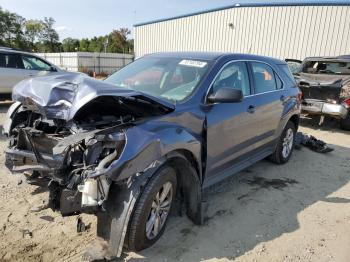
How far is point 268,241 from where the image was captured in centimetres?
359

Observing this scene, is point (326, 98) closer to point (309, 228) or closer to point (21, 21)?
point (309, 228)

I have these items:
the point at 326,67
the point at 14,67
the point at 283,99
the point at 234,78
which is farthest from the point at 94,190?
the point at 14,67

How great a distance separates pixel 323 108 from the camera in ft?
29.2

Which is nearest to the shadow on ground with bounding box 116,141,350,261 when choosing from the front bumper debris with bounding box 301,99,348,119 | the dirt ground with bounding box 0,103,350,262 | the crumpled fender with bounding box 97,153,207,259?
the dirt ground with bounding box 0,103,350,262

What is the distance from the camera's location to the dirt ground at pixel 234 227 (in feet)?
10.7

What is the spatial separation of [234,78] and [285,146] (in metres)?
2.29

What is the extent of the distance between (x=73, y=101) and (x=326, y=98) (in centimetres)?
769

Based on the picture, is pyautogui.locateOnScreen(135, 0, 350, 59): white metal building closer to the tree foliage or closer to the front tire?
the front tire

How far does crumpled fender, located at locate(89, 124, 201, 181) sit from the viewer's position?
8.84 feet

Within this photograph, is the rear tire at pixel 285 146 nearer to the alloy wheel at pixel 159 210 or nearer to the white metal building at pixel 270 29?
the alloy wheel at pixel 159 210

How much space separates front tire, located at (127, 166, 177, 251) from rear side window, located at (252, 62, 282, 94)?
2.21 m

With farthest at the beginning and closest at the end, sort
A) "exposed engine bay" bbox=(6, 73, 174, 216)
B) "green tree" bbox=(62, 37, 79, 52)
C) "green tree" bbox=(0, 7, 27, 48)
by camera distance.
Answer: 1. "green tree" bbox=(62, 37, 79, 52)
2. "green tree" bbox=(0, 7, 27, 48)
3. "exposed engine bay" bbox=(6, 73, 174, 216)

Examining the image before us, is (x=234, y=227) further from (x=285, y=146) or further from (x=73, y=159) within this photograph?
(x=285, y=146)

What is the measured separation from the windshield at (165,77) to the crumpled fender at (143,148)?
0.57m
